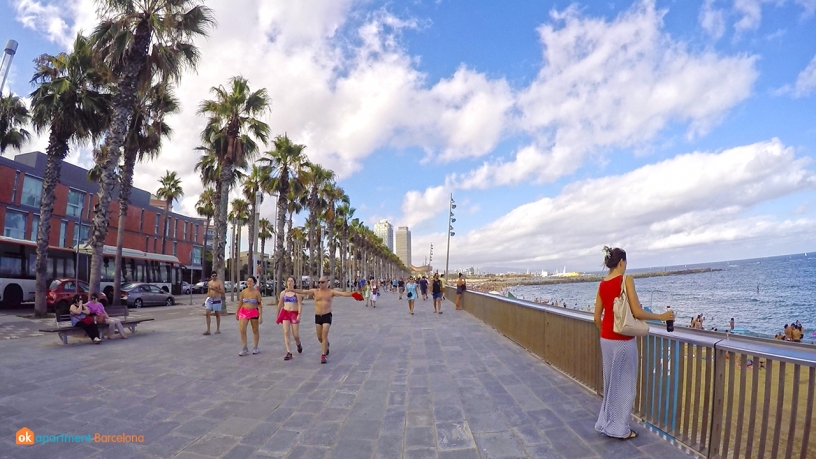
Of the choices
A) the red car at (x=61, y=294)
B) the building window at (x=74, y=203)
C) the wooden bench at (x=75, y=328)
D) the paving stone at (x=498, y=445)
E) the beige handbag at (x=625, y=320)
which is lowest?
the red car at (x=61, y=294)

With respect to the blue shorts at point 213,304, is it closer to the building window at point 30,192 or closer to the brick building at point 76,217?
the brick building at point 76,217

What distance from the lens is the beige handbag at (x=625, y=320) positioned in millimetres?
3605

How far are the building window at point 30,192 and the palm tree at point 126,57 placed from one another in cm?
2309

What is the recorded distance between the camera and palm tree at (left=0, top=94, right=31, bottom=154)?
17656 millimetres

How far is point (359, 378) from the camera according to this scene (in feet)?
21.0

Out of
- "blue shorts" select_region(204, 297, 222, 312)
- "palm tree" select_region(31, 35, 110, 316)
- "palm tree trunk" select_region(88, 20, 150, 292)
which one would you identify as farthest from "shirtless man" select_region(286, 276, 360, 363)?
"palm tree" select_region(31, 35, 110, 316)

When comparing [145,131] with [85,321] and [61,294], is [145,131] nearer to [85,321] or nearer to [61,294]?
[61,294]

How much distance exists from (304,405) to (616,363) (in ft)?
11.6

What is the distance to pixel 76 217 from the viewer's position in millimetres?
35625

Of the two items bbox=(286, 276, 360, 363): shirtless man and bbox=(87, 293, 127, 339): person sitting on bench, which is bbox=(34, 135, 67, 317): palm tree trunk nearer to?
bbox=(87, 293, 127, 339): person sitting on bench

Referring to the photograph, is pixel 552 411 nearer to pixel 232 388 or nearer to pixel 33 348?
pixel 232 388

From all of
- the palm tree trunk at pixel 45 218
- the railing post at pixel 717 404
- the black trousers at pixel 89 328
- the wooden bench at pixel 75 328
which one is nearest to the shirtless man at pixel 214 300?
the wooden bench at pixel 75 328

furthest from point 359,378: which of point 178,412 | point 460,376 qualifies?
point 178,412

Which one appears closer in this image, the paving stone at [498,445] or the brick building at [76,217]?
the paving stone at [498,445]
